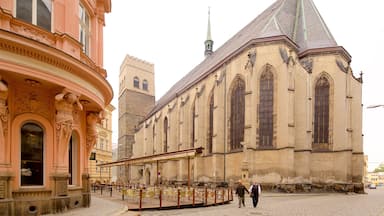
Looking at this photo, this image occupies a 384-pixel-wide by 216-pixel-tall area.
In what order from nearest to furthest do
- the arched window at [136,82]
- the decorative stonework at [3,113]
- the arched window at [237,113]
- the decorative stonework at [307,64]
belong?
the decorative stonework at [3,113] → the decorative stonework at [307,64] → the arched window at [237,113] → the arched window at [136,82]

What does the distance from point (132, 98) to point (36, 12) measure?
5899cm

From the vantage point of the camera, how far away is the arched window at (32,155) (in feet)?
29.8

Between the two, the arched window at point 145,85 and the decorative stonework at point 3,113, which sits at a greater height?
the arched window at point 145,85

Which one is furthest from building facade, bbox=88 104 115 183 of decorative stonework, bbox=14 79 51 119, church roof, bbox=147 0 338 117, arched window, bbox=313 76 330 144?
decorative stonework, bbox=14 79 51 119

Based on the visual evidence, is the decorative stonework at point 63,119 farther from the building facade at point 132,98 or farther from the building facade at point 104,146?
the building facade at point 132,98

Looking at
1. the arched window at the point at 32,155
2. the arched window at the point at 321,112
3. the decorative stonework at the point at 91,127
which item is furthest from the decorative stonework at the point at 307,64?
the arched window at the point at 32,155

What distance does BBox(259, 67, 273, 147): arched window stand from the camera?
3078 centimetres

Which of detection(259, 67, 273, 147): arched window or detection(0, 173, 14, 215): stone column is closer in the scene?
detection(0, 173, 14, 215): stone column

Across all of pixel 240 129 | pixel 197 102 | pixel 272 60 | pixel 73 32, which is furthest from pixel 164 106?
pixel 73 32

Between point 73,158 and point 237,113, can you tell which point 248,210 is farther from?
point 237,113

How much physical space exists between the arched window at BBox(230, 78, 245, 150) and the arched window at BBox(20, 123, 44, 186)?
2520 centimetres

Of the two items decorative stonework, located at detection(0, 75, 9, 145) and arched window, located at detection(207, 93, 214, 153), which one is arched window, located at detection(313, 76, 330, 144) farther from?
decorative stonework, located at detection(0, 75, 9, 145)

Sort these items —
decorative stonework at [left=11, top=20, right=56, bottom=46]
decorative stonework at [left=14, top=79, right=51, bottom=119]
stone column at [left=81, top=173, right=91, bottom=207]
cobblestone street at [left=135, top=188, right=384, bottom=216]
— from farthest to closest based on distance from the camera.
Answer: cobblestone street at [left=135, top=188, right=384, bottom=216] < stone column at [left=81, top=173, right=91, bottom=207] < decorative stonework at [left=14, top=79, right=51, bottom=119] < decorative stonework at [left=11, top=20, right=56, bottom=46]

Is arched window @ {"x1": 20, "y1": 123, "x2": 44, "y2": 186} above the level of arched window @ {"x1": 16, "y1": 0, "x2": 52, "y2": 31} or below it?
below
